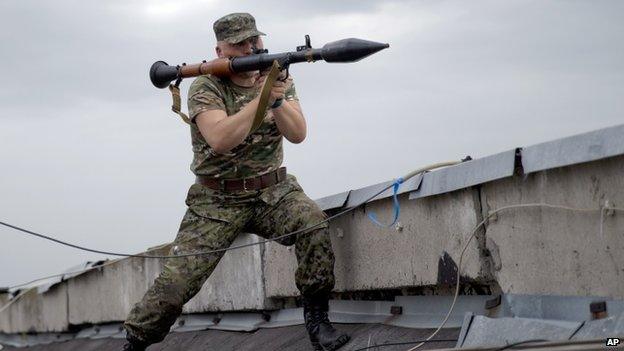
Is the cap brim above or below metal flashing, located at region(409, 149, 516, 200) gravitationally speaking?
above

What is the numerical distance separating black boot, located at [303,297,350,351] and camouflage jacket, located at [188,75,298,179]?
83 centimetres

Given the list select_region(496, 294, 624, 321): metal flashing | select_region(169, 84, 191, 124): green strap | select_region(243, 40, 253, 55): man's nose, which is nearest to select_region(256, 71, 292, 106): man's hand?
select_region(243, 40, 253, 55): man's nose

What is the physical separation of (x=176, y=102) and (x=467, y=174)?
6.21ft

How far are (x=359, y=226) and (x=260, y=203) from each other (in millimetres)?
597

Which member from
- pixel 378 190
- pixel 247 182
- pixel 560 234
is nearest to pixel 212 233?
pixel 247 182

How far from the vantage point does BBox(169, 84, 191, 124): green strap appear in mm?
6617

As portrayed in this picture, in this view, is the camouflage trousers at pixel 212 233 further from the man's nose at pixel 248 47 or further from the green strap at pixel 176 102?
the man's nose at pixel 248 47

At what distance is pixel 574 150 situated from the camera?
481cm

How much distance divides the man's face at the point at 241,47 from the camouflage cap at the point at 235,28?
33 millimetres

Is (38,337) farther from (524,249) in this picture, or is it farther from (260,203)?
(524,249)

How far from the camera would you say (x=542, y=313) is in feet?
17.1

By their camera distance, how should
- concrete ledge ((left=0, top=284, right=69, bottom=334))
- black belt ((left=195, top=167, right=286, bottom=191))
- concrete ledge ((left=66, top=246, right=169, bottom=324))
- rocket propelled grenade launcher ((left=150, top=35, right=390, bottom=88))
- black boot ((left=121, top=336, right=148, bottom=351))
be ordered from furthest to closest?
concrete ledge ((left=0, top=284, right=69, bottom=334)) → concrete ledge ((left=66, top=246, right=169, bottom=324)) → black boot ((left=121, top=336, right=148, bottom=351)) → black belt ((left=195, top=167, right=286, bottom=191)) → rocket propelled grenade launcher ((left=150, top=35, right=390, bottom=88))

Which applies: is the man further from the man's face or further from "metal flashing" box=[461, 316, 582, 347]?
"metal flashing" box=[461, 316, 582, 347]

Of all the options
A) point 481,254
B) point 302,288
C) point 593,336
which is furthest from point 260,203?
point 593,336
